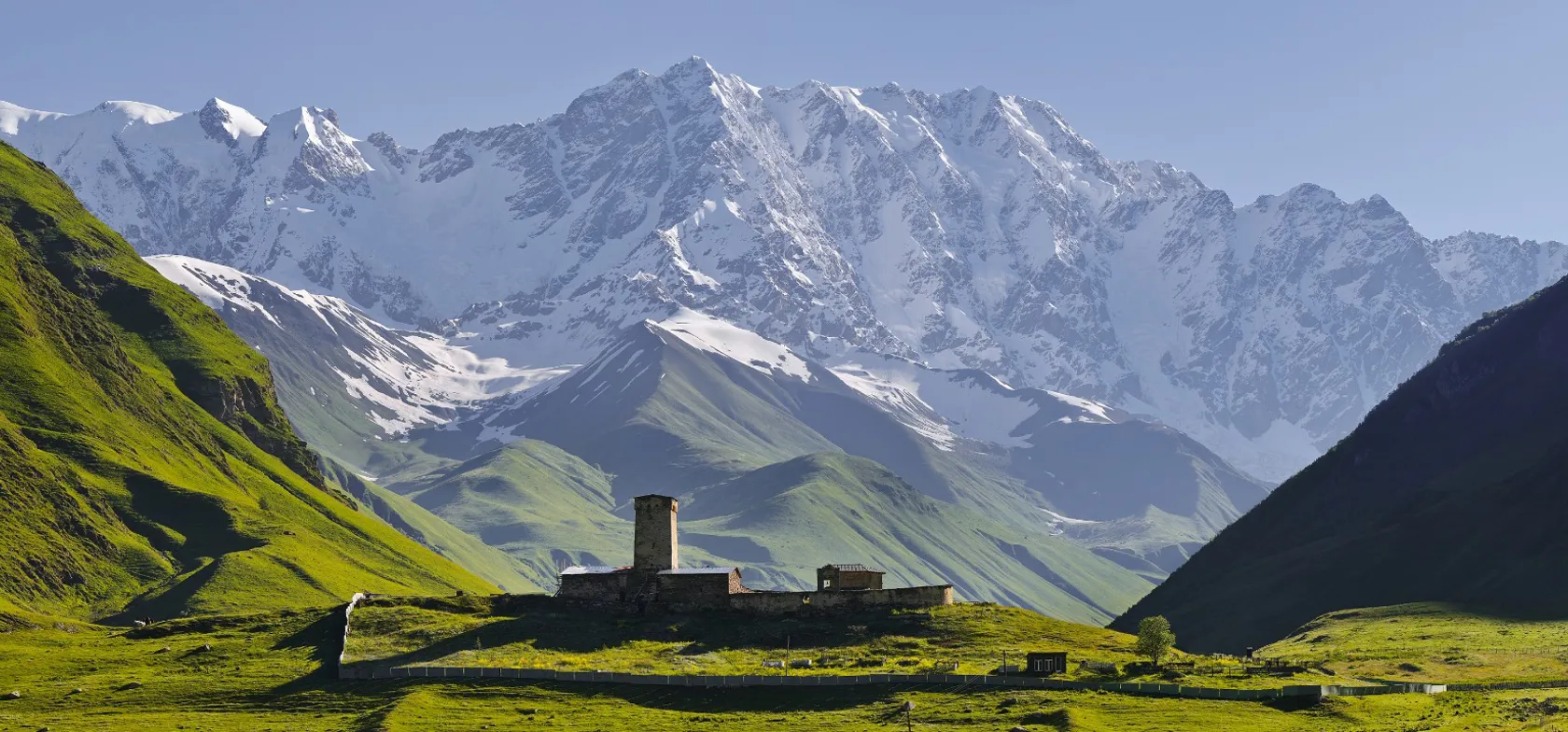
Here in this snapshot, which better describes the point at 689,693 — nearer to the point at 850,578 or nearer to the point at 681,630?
the point at 681,630

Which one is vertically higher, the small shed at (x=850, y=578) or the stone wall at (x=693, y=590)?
the small shed at (x=850, y=578)

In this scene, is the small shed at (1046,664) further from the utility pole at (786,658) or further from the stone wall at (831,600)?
the stone wall at (831,600)

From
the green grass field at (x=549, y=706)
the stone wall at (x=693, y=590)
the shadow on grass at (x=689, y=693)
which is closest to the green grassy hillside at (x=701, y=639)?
the stone wall at (x=693, y=590)

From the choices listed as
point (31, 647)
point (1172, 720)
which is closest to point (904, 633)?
point (1172, 720)

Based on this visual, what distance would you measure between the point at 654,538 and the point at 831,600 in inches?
699

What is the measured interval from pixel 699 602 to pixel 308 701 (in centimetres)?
3883

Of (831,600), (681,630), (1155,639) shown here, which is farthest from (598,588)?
(1155,639)

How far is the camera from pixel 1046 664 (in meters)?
141

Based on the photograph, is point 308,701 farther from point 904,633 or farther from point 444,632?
point 904,633

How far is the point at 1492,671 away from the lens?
7170 inches

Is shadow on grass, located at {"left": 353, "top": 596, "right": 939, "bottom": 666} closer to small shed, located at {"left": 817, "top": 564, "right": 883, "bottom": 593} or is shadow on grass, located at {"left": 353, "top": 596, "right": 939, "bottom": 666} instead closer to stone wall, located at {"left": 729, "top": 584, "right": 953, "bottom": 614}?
stone wall, located at {"left": 729, "top": 584, "right": 953, "bottom": 614}

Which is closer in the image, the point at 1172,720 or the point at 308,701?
the point at 1172,720

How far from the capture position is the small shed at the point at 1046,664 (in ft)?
461

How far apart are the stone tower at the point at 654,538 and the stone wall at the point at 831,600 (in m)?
8.44
